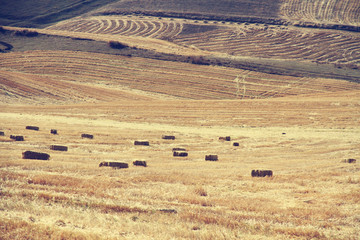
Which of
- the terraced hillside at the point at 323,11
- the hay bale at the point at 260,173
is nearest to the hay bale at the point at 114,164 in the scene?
the hay bale at the point at 260,173

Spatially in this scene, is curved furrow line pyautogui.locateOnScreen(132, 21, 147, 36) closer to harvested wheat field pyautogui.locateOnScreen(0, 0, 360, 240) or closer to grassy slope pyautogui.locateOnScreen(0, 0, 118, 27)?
harvested wheat field pyautogui.locateOnScreen(0, 0, 360, 240)

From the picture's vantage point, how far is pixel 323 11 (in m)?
127

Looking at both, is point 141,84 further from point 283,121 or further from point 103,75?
point 283,121

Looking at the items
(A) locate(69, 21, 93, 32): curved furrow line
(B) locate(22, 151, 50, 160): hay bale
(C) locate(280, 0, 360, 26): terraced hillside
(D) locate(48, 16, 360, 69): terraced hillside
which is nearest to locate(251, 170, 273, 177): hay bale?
(B) locate(22, 151, 50, 160): hay bale

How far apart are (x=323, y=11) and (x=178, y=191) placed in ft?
413

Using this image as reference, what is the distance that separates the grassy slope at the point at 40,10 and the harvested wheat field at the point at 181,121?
86cm

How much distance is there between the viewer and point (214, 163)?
2195 centimetres

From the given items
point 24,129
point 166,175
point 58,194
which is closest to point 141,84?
point 24,129

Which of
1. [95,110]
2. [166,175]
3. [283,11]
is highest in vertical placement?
[283,11]

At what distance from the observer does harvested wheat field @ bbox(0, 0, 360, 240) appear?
35.5 feet

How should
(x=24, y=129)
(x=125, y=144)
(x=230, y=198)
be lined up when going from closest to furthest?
(x=230, y=198) → (x=125, y=144) → (x=24, y=129)

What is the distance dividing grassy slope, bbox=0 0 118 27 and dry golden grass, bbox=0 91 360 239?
10393 centimetres

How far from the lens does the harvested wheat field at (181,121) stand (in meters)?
10.8

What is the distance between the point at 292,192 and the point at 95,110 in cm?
3992
